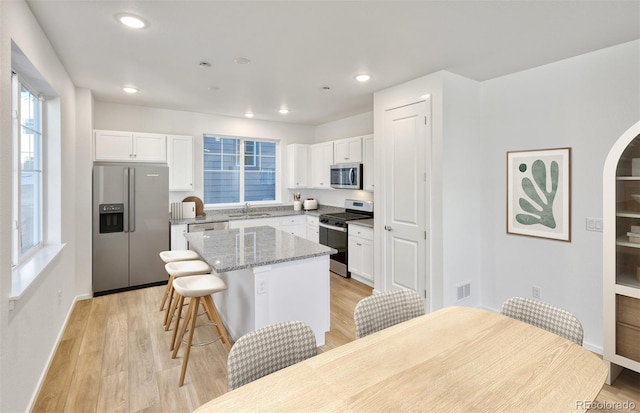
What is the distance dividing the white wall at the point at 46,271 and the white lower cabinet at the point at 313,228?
333 centimetres

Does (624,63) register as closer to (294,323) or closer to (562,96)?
(562,96)

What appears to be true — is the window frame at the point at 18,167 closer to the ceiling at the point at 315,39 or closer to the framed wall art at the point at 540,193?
the ceiling at the point at 315,39

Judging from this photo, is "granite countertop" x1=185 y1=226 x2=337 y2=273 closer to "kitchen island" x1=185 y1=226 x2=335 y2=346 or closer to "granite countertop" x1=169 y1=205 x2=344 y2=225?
"kitchen island" x1=185 y1=226 x2=335 y2=346

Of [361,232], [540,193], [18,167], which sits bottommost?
[361,232]

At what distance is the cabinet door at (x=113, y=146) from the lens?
4.34 metres

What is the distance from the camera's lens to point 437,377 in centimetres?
120

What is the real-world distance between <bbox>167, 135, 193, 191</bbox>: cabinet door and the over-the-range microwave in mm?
2274

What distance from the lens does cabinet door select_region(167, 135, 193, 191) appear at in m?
4.84

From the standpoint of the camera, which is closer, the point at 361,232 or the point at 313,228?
the point at 361,232

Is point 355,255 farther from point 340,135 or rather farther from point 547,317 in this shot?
point 547,317

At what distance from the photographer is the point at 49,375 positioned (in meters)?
2.43

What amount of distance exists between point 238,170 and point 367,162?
2453mm

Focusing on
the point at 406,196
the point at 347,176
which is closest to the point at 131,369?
the point at 406,196

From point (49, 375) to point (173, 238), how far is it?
2327 millimetres
